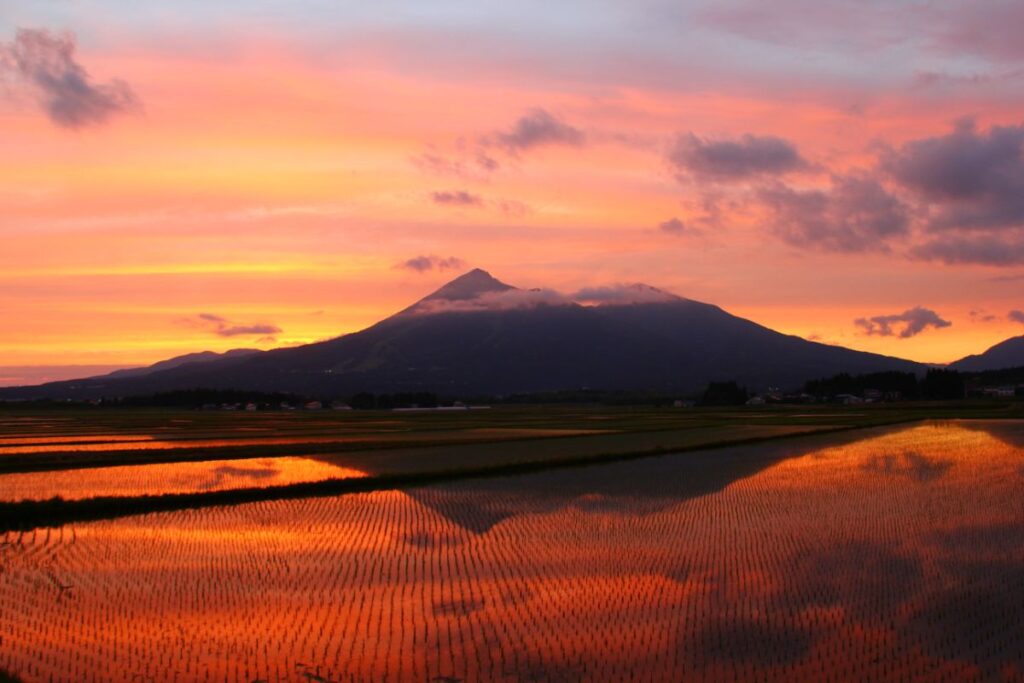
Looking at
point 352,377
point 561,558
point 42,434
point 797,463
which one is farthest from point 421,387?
point 561,558

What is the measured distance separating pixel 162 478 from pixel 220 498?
13.1ft

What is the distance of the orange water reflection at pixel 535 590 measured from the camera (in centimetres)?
800

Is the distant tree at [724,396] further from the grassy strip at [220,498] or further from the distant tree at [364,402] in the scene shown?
the grassy strip at [220,498]

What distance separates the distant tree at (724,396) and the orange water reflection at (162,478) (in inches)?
3070

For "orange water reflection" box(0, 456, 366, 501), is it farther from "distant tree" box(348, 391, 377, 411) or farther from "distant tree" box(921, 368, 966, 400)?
"distant tree" box(348, 391, 377, 411)

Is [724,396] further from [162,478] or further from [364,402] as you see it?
[162,478]

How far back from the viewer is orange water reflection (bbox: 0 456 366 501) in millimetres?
18573

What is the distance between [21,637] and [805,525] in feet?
33.9

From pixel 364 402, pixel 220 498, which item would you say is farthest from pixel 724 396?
pixel 220 498

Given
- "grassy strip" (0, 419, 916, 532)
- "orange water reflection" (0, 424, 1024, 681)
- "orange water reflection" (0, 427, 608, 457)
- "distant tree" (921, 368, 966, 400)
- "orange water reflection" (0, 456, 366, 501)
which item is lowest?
"orange water reflection" (0, 424, 1024, 681)

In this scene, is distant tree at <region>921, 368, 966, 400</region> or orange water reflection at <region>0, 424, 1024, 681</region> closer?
orange water reflection at <region>0, 424, 1024, 681</region>

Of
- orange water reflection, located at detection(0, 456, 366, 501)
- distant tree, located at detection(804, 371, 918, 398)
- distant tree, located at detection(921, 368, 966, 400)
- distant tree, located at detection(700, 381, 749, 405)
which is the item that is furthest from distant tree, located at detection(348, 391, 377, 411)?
orange water reflection, located at detection(0, 456, 366, 501)

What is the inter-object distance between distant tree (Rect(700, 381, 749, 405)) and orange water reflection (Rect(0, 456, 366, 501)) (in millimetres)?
77982

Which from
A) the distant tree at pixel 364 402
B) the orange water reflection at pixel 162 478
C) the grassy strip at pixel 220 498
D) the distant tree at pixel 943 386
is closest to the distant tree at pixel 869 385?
the distant tree at pixel 943 386
